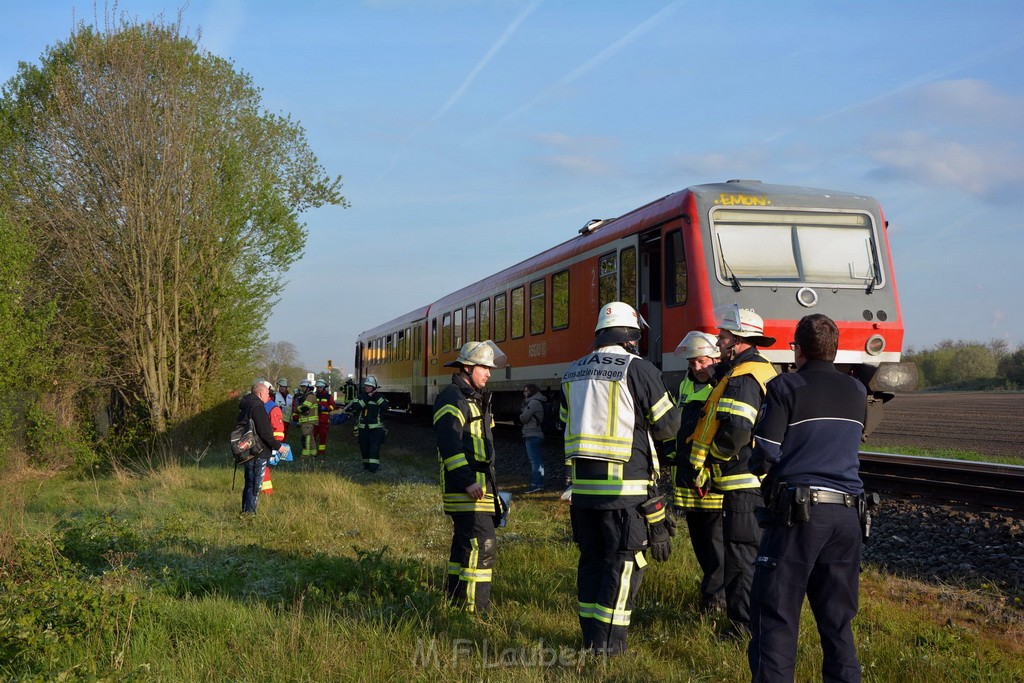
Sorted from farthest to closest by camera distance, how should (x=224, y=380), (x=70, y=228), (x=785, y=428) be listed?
(x=224, y=380) < (x=70, y=228) < (x=785, y=428)

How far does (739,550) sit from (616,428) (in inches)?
48.0

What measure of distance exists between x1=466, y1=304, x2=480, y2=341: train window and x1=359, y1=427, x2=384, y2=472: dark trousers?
16.9 ft

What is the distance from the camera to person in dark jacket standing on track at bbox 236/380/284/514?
10.6 meters

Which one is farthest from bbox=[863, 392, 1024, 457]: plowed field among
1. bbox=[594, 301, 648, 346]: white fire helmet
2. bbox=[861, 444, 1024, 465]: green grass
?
bbox=[594, 301, 648, 346]: white fire helmet

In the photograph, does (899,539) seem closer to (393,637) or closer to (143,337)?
(393,637)

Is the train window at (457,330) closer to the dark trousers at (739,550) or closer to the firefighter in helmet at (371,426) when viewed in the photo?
the firefighter in helmet at (371,426)

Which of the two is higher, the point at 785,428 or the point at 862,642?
the point at 785,428

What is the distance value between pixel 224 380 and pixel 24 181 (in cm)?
666

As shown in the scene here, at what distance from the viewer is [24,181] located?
63.9 ft

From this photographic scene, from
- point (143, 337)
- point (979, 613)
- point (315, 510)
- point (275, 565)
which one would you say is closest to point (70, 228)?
point (143, 337)

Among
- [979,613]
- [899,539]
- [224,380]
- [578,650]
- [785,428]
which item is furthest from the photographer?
[224,380]

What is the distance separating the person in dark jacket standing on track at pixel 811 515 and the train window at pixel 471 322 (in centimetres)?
1566

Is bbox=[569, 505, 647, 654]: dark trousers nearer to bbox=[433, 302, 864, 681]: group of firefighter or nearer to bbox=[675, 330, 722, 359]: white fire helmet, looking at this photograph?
bbox=[433, 302, 864, 681]: group of firefighter

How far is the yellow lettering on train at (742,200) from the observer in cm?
1091
